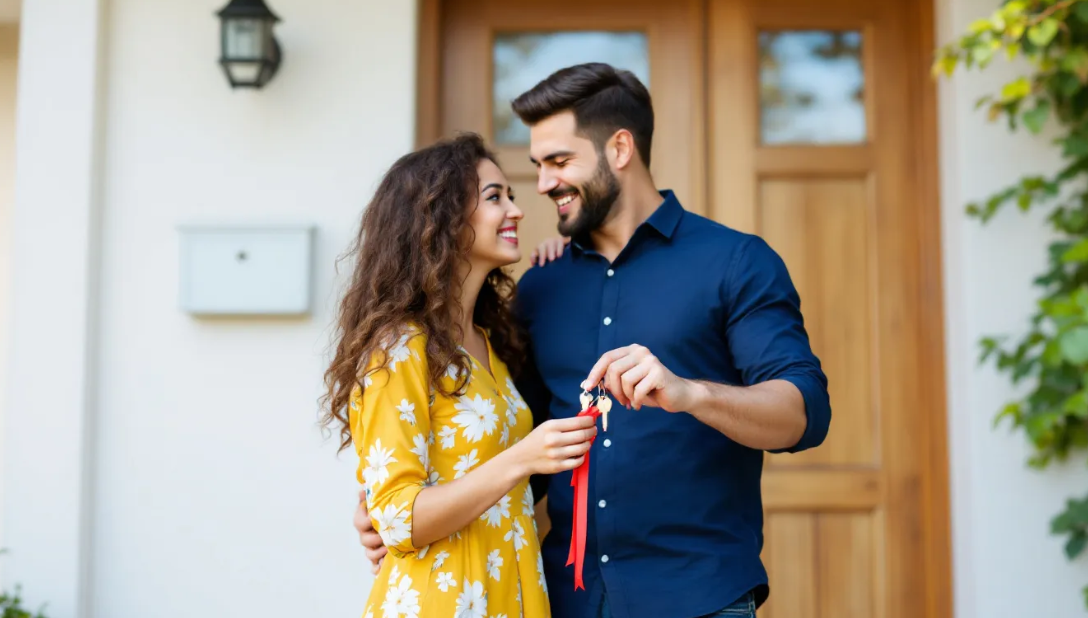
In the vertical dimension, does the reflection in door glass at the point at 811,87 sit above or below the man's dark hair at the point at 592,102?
above

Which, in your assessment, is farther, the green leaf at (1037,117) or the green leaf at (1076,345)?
the green leaf at (1037,117)

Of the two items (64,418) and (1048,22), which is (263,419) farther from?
(1048,22)

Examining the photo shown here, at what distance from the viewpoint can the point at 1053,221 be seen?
3188mm

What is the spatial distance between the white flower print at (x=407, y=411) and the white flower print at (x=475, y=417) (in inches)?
4.5

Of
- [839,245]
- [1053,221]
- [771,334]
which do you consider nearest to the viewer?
[771,334]

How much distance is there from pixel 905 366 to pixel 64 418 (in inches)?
104

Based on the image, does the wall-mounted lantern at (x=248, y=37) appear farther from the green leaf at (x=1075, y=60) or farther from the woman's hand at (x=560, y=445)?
the green leaf at (x=1075, y=60)

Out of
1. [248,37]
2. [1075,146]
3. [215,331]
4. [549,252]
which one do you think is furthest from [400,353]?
[1075,146]

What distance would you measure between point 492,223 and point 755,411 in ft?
2.38

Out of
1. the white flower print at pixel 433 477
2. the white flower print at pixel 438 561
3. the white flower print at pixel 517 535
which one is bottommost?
the white flower print at pixel 438 561

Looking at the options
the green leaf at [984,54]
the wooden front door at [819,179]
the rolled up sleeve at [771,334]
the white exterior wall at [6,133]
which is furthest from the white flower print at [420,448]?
the white exterior wall at [6,133]

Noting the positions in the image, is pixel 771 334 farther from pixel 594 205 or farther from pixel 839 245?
pixel 839 245

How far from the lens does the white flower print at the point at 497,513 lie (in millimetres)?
2092

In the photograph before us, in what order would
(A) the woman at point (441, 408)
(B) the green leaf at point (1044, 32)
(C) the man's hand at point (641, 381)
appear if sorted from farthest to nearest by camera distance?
(B) the green leaf at point (1044, 32) → (A) the woman at point (441, 408) → (C) the man's hand at point (641, 381)
